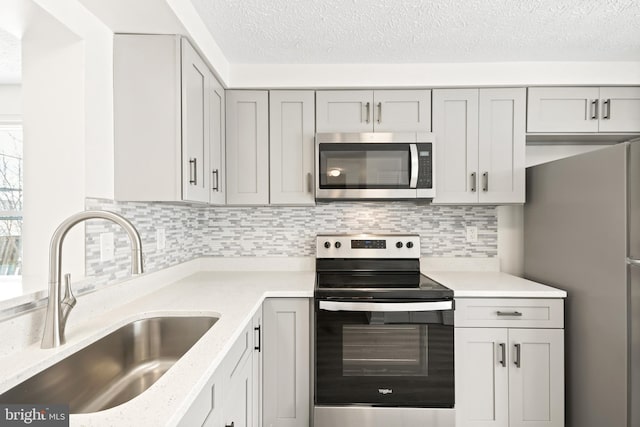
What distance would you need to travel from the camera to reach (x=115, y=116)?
162cm

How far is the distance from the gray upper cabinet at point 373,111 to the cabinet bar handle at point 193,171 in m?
0.89

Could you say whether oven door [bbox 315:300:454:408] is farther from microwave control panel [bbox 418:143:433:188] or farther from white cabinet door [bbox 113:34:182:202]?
white cabinet door [bbox 113:34:182:202]

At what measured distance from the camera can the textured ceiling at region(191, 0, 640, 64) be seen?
67.1 inches

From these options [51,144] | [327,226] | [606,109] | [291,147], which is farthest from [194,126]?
[606,109]

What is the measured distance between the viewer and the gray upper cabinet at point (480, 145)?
2.33 metres

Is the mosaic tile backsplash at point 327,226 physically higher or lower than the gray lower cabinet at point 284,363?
higher

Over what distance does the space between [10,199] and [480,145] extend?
123 inches

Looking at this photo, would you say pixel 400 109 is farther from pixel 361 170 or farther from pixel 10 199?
pixel 10 199

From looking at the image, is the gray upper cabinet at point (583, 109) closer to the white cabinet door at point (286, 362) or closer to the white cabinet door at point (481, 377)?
the white cabinet door at point (481, 377)

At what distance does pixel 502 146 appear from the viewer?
234cm

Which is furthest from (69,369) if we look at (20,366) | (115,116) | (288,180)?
(288,180)

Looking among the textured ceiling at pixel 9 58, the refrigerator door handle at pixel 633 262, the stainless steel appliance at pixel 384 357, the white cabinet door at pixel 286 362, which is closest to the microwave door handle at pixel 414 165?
the stainless steel appliance at pixel 384 357

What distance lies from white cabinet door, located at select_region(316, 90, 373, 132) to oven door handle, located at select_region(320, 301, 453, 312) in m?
1.11

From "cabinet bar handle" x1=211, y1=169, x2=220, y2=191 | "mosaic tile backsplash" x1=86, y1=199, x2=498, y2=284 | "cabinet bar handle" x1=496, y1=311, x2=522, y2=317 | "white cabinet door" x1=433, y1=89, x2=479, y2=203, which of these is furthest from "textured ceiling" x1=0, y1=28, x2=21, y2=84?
"cabinet bar handle" x1=496, y1=311, x2=522, y2=317
